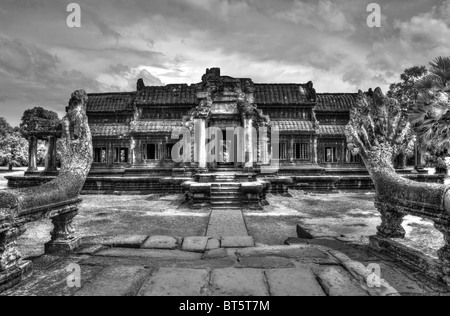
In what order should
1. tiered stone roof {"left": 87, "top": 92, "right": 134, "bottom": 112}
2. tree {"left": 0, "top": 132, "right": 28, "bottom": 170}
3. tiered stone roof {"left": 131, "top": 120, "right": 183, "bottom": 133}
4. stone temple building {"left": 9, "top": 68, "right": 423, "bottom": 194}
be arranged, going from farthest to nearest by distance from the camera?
1. tree {"left": 0, "top": 132, "right": 28, "bottom": 170}
2. tiered stone roof {"left": 87, "top": 92, "right": 134, "bottom": 112}
3. tiered stone roof {"left": 131, "top": 120, "right": 183, "bottom": 133}
4. stone temple building {"left": 9, "top": 68, "right": 423, "bottom": 194}

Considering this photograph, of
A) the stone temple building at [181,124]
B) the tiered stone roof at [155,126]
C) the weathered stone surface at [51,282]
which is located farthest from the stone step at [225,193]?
the tiered stone roof at [155,126]

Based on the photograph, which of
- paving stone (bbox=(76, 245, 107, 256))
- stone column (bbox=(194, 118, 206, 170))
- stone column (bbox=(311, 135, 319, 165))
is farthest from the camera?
stone column (bbox=(311, 135, 319, 165))

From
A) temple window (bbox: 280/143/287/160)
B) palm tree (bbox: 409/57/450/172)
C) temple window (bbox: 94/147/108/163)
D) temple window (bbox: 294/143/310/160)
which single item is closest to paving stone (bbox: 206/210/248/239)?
palm tree (bbox: 409/57/450/172)

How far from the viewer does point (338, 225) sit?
7.31 m

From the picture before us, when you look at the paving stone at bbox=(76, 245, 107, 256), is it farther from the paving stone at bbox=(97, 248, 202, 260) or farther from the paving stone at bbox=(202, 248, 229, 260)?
the paving stone at bbox=(202, 248, 229, 260)

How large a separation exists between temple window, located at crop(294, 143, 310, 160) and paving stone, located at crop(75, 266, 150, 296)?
1702cm

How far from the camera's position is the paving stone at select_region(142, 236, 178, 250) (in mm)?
4447

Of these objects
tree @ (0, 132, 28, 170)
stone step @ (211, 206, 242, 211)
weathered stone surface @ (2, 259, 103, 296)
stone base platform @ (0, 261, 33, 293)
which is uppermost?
tree @ (0, 132, 28, 170)

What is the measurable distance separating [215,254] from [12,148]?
42.7 m

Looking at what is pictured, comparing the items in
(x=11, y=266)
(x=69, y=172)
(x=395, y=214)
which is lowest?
(x=11, y=266)

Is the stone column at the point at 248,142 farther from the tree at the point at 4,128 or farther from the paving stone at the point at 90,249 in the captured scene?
the tree at the point at 4,128

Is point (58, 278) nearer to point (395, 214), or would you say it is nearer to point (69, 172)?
Result: point (69, 172)

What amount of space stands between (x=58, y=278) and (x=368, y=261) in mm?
3581
